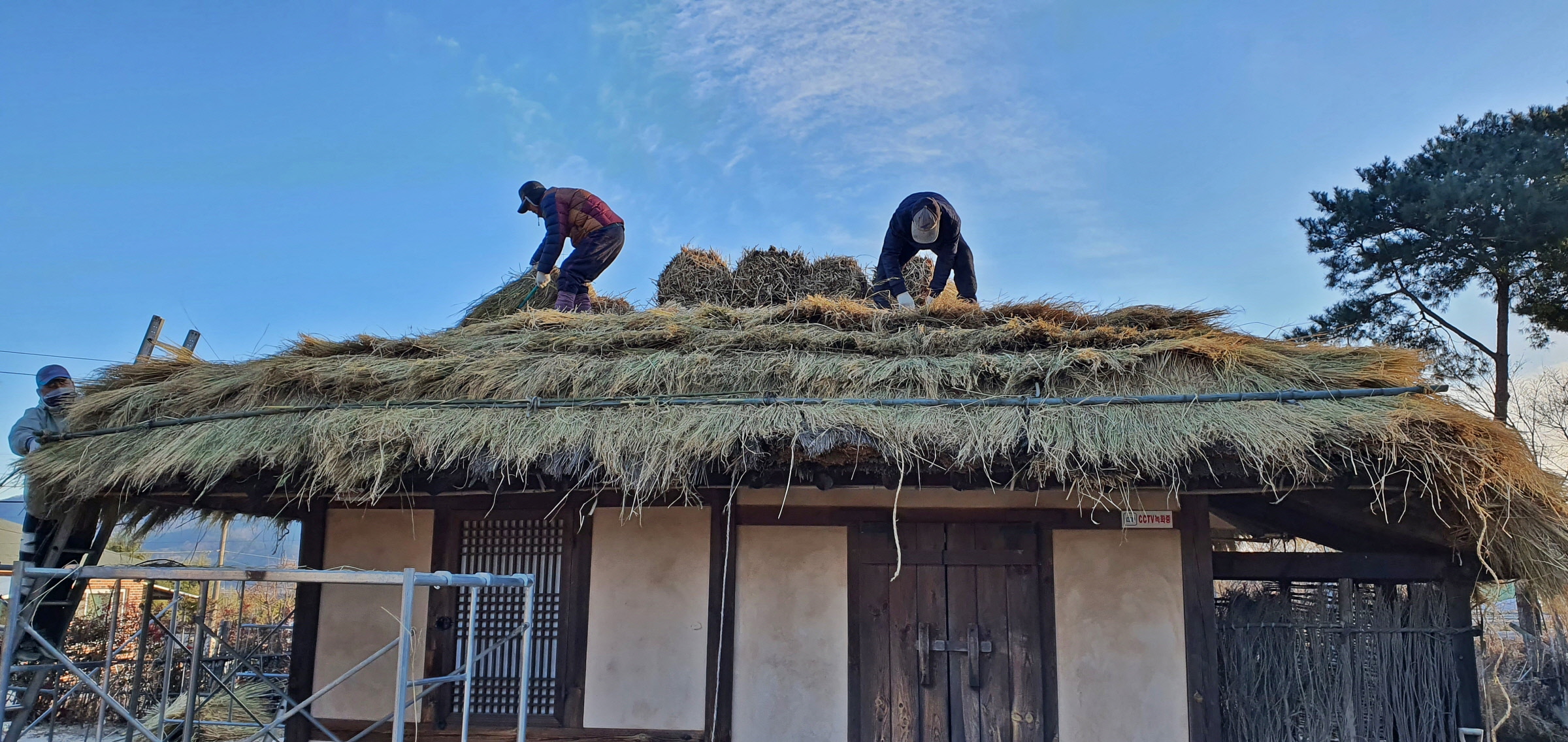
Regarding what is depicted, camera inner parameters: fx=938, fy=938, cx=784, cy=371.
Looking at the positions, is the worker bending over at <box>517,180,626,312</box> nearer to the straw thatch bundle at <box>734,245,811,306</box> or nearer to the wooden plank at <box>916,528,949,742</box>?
the straw thatch bundle at <box>734,245,811,306</box>

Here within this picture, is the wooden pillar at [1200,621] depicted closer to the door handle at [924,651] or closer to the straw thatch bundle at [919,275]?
the door handle at [924,651]

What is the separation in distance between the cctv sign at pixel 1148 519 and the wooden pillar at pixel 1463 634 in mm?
1536

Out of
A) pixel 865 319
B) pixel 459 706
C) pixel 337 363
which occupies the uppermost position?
pixel 865 319

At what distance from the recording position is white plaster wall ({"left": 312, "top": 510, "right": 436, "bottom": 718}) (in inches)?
235

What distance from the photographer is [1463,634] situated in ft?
17.4

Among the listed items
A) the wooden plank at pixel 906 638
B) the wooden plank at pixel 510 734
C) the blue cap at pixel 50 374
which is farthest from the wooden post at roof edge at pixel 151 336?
the wooden plank at pixel 906 638

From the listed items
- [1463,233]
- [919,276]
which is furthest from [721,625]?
[1463,233]

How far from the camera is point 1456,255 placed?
11734mm

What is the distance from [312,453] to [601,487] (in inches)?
63.2

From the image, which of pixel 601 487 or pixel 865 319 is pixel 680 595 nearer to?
pixel 601 487

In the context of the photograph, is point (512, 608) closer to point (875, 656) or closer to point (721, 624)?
point (721, 624)

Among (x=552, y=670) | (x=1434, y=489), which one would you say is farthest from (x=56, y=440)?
(x=1434, y=489)

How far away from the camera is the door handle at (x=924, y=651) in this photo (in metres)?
5.56

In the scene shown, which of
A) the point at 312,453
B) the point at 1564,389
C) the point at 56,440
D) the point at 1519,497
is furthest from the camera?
the point at 1564,389
